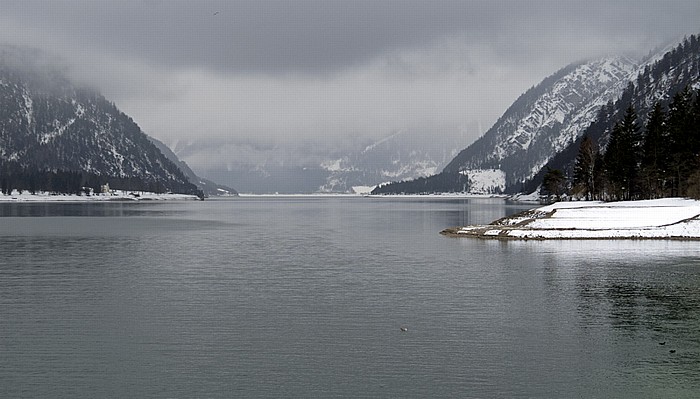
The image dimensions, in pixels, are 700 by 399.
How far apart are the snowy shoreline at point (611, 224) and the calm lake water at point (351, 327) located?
2378 centimetres

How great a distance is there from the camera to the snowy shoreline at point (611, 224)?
8125 centimetres

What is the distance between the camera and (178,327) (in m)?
29.8

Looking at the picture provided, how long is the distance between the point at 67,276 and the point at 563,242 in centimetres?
5747

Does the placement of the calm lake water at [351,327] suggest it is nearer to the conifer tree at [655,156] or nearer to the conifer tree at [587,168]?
the conifer tree at [655,156]

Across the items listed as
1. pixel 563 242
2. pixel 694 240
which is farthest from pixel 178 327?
pixel 694 240

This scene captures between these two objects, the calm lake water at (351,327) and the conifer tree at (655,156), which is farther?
the conifer tree at (655,156)

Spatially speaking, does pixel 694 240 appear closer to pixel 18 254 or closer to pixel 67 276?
pixel 67 276

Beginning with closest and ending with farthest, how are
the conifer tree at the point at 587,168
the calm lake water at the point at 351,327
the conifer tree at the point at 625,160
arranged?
the calm lake water at the point at 351,327 → the conifer tree at the point at 625,160 → the conifer tree at the point at 587,168

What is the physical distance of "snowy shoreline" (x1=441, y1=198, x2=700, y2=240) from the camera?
8125 centimetres

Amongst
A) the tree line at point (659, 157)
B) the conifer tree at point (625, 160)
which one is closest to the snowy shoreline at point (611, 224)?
the tree line at point (659, 157)

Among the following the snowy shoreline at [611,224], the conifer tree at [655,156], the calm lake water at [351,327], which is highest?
the conifer tree at [655,156]

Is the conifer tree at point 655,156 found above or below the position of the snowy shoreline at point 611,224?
above

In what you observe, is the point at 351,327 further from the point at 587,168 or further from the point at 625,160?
the point at 587,168

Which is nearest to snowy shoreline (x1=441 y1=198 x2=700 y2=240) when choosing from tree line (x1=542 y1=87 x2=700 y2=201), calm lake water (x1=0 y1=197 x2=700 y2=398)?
tree line (x1=542 y1=87 x2=700 y2=201)
